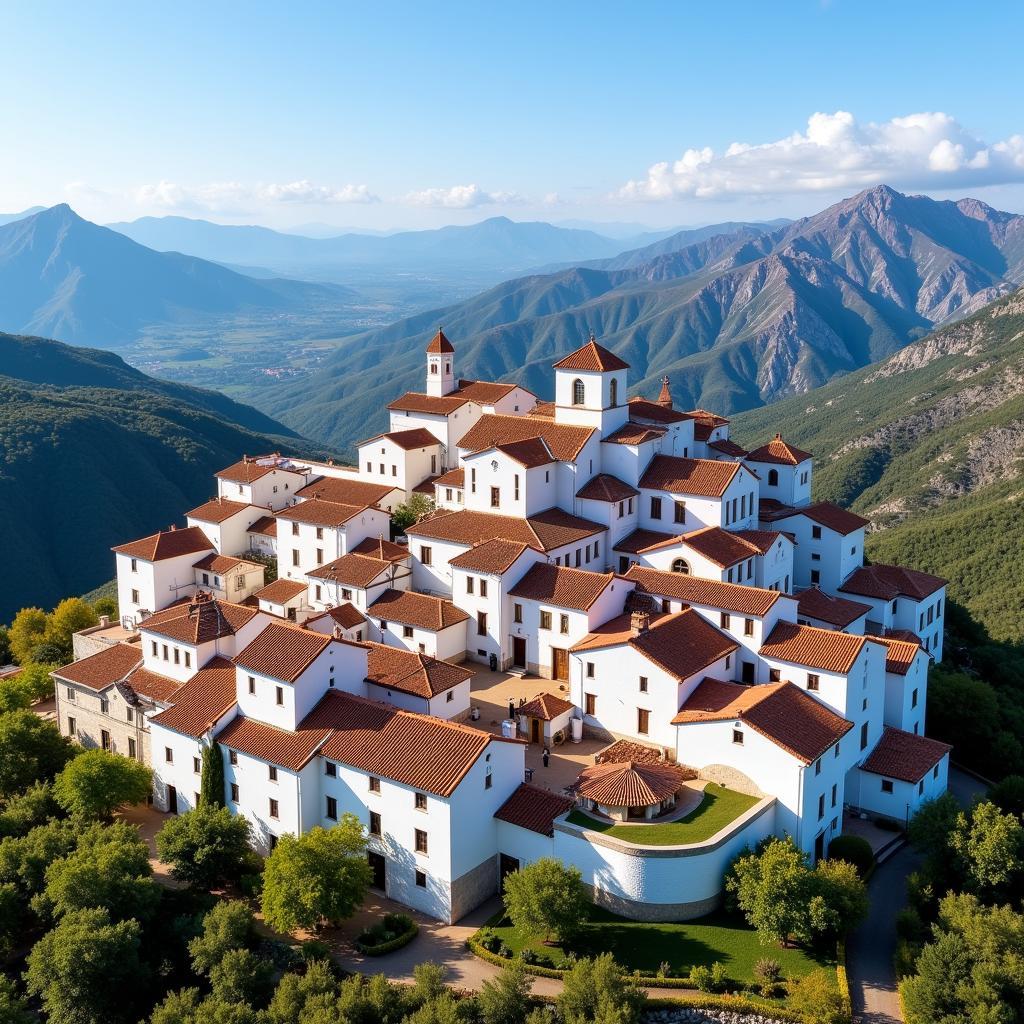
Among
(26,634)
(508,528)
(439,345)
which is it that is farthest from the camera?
(439,345)

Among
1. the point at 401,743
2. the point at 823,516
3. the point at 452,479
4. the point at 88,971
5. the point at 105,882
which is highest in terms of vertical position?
the point at 452,479

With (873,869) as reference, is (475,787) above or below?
above

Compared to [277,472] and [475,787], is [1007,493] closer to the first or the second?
[277,472]

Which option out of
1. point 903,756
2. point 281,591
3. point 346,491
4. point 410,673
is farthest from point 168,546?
point 903,756

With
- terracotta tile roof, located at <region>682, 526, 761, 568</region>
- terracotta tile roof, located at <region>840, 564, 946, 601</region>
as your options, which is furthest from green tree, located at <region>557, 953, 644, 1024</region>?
terracotta tile roof, located at <region>840, 564, 946, 601</region>

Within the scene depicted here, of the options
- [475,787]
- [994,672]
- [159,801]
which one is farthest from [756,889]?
[994,672]

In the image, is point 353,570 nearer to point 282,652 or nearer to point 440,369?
point 282,652

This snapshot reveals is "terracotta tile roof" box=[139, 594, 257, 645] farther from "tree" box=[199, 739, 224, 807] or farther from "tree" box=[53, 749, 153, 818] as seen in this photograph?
"tree" box=[199, 739, 224, 807]
